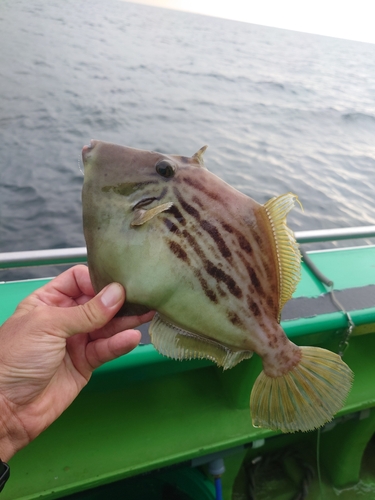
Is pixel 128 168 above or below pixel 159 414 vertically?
above

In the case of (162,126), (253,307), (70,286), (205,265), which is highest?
(205,265)

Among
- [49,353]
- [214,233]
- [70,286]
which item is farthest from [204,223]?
[70,286]

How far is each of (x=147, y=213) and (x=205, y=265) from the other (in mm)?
229

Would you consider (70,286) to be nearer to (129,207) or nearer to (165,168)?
(129,207)

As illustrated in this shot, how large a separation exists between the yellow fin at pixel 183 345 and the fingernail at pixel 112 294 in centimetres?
16

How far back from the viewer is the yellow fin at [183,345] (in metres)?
1.36

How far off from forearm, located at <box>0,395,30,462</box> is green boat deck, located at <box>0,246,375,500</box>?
0.43m

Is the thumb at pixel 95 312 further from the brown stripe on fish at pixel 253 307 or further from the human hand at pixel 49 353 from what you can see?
the brown stripe on fish at pixel 253 307

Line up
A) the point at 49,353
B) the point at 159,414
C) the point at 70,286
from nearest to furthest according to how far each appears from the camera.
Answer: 1. the point at 49,353
2. the point at 70,286
3. the point at 159,414

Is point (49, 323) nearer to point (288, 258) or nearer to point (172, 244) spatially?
point (172, 244)

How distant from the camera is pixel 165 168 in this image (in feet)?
4.09

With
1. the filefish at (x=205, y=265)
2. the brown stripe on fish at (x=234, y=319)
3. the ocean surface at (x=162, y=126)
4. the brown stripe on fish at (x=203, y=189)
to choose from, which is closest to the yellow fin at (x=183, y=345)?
the filefish at (x=205, y=265)

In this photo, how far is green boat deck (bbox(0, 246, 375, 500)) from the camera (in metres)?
1.95

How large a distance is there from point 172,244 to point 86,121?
36.1 feet
